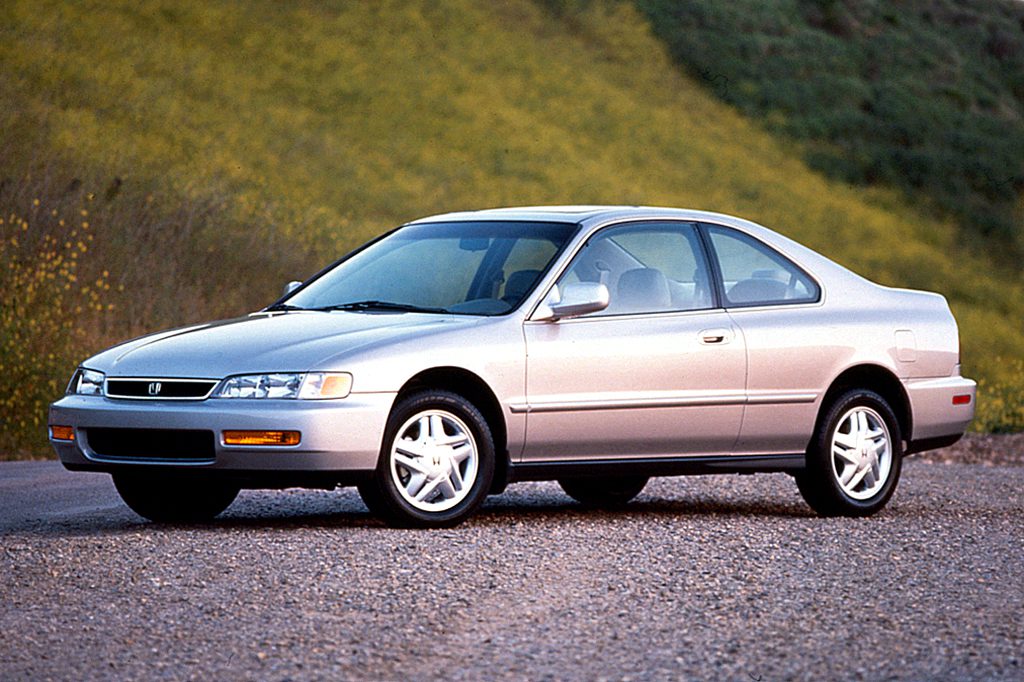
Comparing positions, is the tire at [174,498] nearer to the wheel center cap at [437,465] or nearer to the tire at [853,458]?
the wheel center cap at [437,465]

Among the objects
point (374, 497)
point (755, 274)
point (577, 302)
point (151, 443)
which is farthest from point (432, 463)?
point (755, 274)

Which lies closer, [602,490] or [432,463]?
[432,463]

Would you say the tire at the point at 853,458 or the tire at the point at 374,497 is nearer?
the tire at the point at 374,497

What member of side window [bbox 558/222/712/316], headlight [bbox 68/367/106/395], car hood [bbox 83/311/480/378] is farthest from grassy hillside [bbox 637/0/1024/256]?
headlight [bbox 68/367/106/395]

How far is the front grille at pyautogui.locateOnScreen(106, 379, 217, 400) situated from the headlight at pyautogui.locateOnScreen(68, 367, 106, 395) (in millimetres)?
117

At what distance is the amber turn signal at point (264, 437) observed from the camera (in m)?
8.85

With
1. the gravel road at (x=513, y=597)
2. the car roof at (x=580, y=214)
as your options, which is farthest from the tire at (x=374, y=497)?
the car roof at (x=580, y=214)

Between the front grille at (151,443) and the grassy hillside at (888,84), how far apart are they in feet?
167

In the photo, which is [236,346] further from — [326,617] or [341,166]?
[341,166]

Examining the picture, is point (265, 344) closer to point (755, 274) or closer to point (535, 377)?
point (535, 377)

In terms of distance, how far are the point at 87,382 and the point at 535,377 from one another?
213 cm

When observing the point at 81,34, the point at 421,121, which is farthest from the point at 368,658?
the point at 421,121

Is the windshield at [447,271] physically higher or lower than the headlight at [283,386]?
higher

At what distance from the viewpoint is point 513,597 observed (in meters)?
7.50
